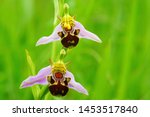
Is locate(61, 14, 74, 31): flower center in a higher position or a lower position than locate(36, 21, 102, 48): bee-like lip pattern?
higher

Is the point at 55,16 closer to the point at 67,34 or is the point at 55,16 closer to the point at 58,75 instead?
the point at 67,34

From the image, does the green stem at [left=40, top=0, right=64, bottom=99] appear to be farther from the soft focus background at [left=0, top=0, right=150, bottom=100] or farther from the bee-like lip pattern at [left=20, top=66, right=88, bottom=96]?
the soft focus background at [left=0, top=0, right=150, bottom=100]

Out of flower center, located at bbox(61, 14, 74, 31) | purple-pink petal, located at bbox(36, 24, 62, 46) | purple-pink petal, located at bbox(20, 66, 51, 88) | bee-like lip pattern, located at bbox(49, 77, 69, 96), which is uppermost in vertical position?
flower center, located at bbox(61, 14, 74, 31)

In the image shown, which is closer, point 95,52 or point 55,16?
point 55,16

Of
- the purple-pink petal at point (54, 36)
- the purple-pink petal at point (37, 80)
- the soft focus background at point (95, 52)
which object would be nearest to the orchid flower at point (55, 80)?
the purple-pink petal at point (37, 80)

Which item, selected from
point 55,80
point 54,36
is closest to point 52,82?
point 55,80

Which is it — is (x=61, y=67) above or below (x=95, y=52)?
below

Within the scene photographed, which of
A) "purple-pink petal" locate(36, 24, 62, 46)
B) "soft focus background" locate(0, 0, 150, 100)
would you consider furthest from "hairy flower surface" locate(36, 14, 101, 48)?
"soft focus background" locate(0, 0, 150, 100)

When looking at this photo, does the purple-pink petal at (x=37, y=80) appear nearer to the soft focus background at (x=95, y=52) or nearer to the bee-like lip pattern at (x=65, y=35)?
the bee-like lip pattern at (x=65, y=35)
